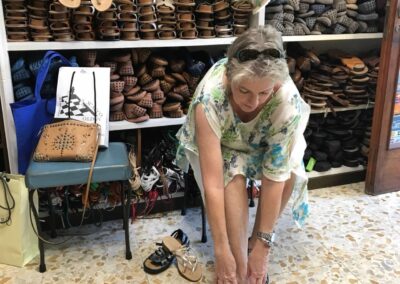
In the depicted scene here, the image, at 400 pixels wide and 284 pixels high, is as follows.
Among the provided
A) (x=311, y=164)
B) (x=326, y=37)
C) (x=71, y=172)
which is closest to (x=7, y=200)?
(x=71, y=172)

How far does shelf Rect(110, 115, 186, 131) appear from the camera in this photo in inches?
75.8

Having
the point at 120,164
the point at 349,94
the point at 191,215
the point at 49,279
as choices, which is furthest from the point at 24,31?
the point at 349,94

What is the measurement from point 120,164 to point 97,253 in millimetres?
455

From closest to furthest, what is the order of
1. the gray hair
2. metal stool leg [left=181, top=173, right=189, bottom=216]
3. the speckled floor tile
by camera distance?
the gray hair → the speckled floor tile → metal stool leg [left=181, top=173, right=189, bottom=216]

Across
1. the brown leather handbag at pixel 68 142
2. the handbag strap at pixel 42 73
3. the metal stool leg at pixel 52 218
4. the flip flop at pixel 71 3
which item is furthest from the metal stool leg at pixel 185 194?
the flip flop at pixel 71 3

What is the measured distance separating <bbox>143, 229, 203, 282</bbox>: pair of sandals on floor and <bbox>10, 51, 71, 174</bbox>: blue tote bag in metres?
0.67

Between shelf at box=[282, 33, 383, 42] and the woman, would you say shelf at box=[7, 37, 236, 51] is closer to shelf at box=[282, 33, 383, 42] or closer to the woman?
shelf at box=[282, 33, 383, 42]

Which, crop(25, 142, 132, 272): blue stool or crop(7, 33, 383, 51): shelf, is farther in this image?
crop(7, 33, 383, 51): shelf

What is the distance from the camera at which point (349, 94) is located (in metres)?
2.30

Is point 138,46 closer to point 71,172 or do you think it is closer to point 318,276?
point 71,172

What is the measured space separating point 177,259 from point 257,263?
0.42 metres

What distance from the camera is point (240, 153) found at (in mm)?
1515

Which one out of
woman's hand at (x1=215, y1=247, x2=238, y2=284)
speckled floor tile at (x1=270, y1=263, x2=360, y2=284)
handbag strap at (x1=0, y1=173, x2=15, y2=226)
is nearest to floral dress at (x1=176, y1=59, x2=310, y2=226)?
woman's hand at (x1=215, y1=247, x2=238, y2=284)

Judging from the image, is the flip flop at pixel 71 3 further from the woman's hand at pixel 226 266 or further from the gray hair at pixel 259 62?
the woman's hand at pixel 226 266
